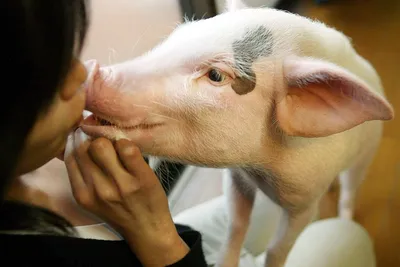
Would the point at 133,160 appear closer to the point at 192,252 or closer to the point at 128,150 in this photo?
the point at 128,150

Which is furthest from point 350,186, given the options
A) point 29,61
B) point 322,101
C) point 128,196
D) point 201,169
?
point 29,61

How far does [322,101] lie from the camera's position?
0.62 m

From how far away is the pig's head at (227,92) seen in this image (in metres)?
0.57

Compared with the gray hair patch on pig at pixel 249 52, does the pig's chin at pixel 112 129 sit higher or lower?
lower

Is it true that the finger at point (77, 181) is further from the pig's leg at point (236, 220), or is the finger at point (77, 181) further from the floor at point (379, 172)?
the floor at point (379, 172)

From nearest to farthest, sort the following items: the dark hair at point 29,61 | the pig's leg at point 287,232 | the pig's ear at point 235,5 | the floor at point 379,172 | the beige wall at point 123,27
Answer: the dark hair at point 29,61, the pig's ear at point 235,5, the pig's leg at point 287,232, the beige wall at point 123,27, the floor at point 379,172

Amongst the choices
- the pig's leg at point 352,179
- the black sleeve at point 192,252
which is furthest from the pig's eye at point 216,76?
the pig's leg at point 352,179

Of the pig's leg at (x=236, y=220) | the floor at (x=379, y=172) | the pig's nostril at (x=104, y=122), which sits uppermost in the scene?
the pig's nostril at (x=104, y=122)

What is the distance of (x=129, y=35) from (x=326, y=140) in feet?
2.04

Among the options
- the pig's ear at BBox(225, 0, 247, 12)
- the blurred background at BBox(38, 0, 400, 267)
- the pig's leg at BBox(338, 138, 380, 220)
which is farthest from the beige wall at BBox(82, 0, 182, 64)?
the pig's leg at BBox(338, 138, 380, 220)

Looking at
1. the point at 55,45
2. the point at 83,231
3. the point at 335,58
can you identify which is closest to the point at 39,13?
the point at 55,45

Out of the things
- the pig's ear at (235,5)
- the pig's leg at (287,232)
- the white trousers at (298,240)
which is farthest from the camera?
the white trousers at (298,240)

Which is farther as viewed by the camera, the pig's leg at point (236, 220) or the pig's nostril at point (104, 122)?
the pig's leg at point (236, 220)

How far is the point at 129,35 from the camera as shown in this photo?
3.81ft
